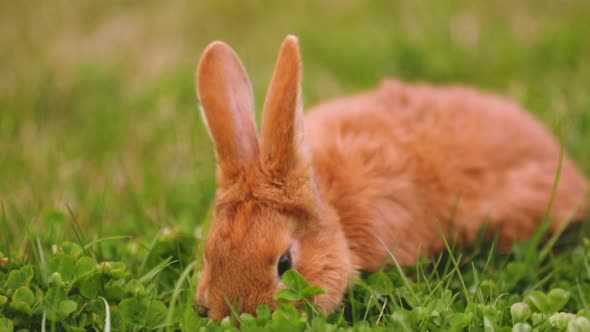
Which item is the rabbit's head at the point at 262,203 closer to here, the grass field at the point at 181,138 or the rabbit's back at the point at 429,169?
the grass field at the point at 181,138

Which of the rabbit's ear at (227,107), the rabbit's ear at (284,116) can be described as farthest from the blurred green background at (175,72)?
the rabbit's ear at (284,116)

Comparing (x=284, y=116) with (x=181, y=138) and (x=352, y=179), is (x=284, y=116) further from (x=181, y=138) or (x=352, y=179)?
(x=181, y=138)

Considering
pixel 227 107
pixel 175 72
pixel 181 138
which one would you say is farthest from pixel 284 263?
pixel 175 72

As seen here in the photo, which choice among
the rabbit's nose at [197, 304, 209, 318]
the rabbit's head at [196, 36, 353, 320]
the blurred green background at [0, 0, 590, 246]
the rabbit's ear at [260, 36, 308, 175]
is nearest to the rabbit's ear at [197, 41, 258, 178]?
the rabbit's head at [196, 36, 353, 320]

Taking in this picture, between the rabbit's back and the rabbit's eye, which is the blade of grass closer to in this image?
the rabbit's eye

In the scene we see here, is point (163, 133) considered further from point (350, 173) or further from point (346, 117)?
point (350, 173)

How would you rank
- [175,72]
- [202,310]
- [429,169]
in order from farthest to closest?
[175,72] → [429,169] → [202,310]
